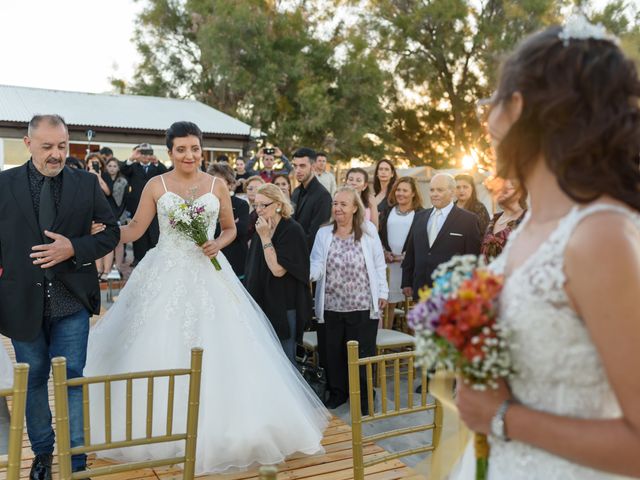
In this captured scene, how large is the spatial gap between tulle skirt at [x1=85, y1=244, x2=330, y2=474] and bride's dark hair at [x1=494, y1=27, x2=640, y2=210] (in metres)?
3.10

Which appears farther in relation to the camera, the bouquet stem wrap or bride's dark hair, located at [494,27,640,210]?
the bouquet stem wrap

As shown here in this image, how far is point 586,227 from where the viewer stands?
114 cm

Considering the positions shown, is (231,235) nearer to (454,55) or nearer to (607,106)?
(607,106)

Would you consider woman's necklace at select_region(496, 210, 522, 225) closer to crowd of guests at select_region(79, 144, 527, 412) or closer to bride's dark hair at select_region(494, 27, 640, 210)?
crowd of guests at select_region(79, 144, 527, 412)

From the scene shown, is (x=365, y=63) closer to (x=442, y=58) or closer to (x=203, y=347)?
(x=442, y=58)

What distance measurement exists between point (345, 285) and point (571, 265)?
417cm

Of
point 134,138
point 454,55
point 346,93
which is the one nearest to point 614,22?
point 454,55

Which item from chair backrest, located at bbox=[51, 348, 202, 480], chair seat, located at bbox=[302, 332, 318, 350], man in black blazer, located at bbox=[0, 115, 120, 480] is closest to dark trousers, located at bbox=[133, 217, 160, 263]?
chair seat, located at bbox=[302, 332, 318, 350]

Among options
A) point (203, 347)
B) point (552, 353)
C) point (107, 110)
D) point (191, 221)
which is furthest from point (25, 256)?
point (107, 110)

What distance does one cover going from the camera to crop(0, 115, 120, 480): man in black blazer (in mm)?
3574

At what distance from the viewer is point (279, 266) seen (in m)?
5.31

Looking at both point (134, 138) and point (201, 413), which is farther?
point (134, 138)

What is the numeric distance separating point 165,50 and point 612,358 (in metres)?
33.3

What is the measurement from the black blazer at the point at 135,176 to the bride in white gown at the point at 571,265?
849 cm
